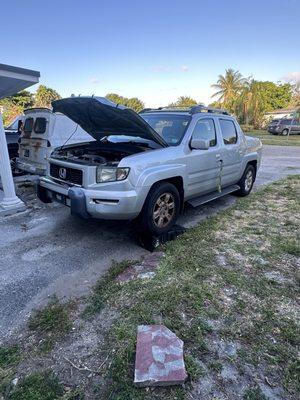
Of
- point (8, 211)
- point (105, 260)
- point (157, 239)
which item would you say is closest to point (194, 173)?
point (157, 239)

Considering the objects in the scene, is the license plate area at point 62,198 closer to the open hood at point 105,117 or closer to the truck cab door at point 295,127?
the open hood at point 105,117

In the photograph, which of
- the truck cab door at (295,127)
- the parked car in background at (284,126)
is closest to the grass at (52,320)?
the parked car in background at (284,126)

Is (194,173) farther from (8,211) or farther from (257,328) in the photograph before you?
(8,211)

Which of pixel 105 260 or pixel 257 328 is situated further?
pixel 105 260

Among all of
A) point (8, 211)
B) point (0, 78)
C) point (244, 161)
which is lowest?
point (8, 211)

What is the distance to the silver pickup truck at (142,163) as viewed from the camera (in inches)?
152

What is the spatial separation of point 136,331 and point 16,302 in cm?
130

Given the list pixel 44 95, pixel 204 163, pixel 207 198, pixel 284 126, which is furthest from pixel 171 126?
pixel 44 95

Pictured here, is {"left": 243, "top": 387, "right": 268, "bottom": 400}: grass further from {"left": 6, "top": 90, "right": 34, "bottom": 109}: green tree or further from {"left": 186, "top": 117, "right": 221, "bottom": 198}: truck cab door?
{"left": 6, "top": 90, "right": 34, "bottom": 109}: green tree

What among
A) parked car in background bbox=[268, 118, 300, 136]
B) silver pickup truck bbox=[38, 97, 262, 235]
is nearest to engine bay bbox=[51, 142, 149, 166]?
silver pickup truck bbox=[38, 97, 262, 235]

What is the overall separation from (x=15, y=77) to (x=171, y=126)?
3087mm

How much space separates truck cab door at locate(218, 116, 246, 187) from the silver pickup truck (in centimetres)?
Answer: 2

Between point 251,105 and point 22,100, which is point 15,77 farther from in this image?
point 251,105

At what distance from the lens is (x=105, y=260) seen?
3.88 metres
